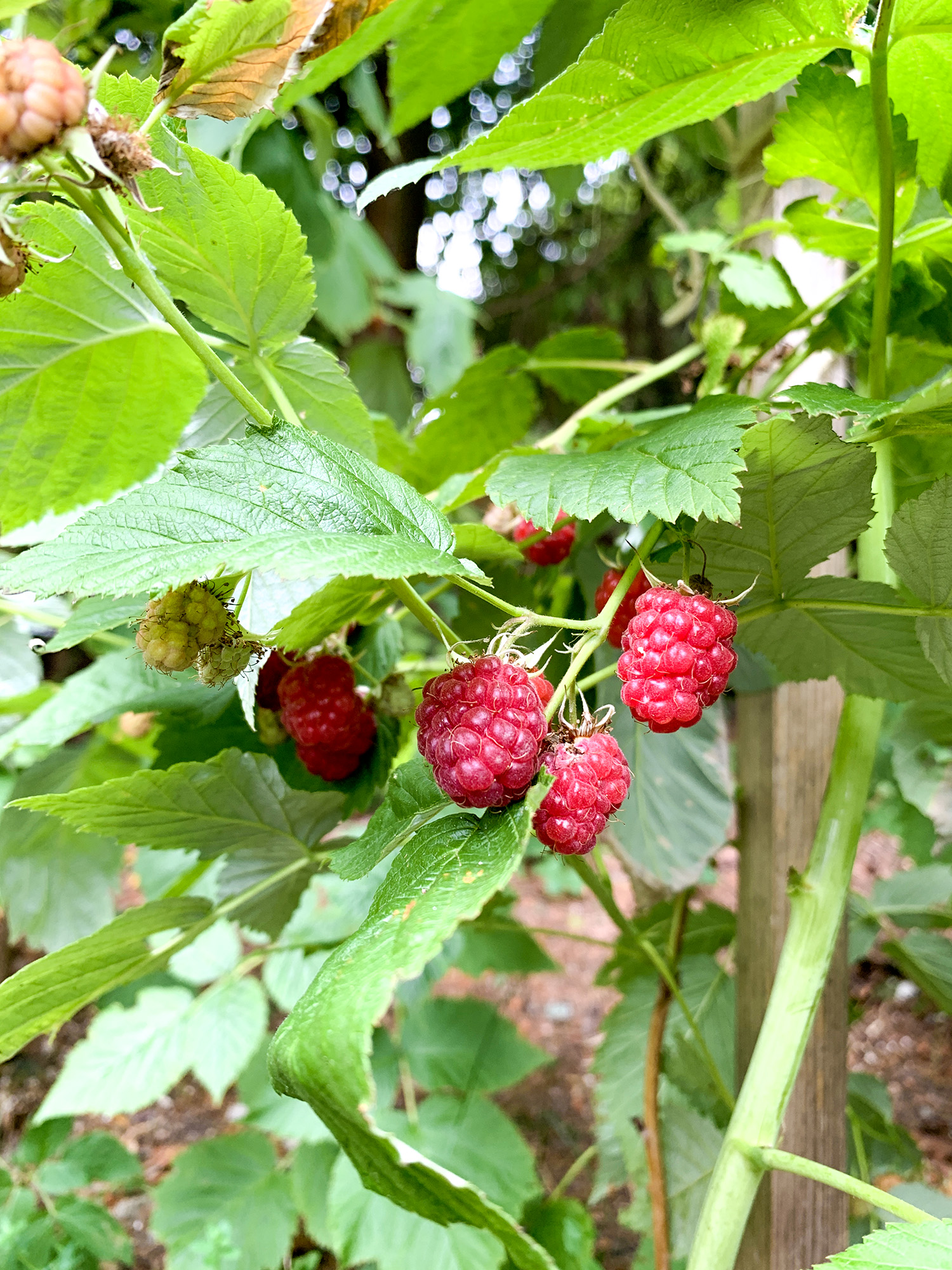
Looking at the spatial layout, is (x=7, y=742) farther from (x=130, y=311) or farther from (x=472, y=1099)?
(x=472, y=1099)

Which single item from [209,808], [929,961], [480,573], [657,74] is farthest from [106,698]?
[929,961]

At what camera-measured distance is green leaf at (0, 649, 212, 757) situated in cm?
59

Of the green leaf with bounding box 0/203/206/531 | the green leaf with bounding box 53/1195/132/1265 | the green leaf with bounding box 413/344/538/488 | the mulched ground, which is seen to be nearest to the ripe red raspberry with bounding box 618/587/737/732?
the green leaf with bounding box 0/203/206/531

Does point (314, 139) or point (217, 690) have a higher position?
point (314, 139)

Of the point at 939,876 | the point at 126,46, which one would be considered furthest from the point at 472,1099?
the point at 126,46

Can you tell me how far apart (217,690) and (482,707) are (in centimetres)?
32

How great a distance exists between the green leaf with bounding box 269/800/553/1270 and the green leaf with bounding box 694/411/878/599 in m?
0.18

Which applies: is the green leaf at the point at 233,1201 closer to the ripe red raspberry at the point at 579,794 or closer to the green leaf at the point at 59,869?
the green leaf at the point at 59,869

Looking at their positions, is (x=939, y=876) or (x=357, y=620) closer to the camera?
(x=357, y=620)

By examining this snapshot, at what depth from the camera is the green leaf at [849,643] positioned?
17.3 inches

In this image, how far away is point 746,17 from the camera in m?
0.39

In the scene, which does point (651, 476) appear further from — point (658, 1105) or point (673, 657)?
point (658, 1105)

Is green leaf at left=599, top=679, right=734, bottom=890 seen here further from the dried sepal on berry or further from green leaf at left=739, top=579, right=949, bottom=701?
the dried sepal on berry

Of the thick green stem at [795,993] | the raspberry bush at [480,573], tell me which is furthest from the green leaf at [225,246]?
the thick green stem at [795,993]
